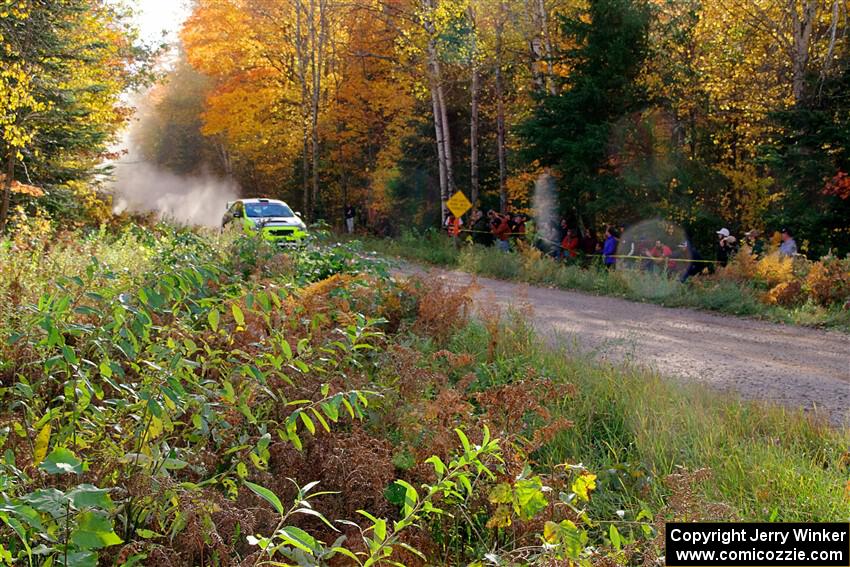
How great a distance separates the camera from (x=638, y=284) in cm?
1655

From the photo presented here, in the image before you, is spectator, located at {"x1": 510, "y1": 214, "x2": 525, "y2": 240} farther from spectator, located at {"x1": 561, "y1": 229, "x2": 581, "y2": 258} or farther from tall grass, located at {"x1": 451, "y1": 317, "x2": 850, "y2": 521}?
tall grass, located at {"x1": 451, "y1": 317, "x2": 850, "y2": 521}

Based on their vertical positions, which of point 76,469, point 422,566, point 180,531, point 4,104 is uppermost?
point 4,104

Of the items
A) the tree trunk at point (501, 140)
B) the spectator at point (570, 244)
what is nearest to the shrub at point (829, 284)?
the spectator at point (570, 244)

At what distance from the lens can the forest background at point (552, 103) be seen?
18.5 meters

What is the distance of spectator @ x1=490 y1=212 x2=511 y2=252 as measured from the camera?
2378 centimetres

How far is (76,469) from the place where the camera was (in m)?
2.46

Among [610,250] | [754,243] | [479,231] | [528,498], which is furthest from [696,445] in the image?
[479,231]

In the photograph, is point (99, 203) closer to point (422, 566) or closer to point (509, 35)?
point (509, 35)

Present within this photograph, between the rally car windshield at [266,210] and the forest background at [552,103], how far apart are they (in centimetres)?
450

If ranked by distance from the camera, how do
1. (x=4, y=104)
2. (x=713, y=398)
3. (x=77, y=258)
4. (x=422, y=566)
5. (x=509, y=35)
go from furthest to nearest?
1. (x=509, y=35)
2. (x=4, y=104)
3. (x=77, y=258)
4. (x=713, y=398)
5. (x=422, y=566)

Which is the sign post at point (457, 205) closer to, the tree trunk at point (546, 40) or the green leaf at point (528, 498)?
the tree trunk at point (546, 40)

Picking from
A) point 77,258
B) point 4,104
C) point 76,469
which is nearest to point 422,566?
point 76,469

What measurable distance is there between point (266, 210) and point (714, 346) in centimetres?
1779

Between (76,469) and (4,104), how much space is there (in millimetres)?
13417
